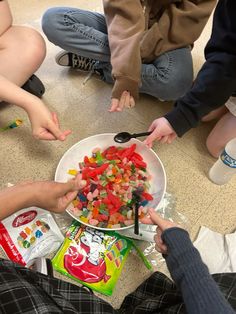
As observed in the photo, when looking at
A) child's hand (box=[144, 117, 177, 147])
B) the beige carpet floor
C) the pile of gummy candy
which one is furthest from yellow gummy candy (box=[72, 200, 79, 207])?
child's hand (box=[144, 117, 177, 147])

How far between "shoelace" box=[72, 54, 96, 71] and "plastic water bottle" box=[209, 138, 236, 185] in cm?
66

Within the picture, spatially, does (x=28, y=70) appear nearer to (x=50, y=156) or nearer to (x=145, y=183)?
(x=50, y=156)

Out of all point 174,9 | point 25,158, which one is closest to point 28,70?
point 25,158

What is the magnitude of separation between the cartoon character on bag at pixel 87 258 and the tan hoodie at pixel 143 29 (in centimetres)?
46

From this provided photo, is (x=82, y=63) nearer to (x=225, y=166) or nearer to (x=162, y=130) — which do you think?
(x=162, y=130)

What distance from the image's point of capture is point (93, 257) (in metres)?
0.83

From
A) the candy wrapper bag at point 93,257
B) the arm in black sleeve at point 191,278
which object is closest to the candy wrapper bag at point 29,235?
the candy wrapper bag at point 93,257

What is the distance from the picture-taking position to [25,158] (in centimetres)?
103

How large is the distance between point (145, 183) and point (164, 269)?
256mm

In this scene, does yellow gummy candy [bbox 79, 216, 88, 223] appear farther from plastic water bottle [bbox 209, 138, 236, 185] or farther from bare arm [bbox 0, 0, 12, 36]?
bare arm [bbox 0, 0, 12, 36]

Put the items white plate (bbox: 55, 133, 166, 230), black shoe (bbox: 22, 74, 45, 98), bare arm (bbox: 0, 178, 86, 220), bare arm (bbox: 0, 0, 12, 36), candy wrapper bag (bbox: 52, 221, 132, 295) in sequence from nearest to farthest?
1. bare arm (bbox: 0, 178, 86, 220)
2. candy wrapper bag (bbox: 52, 221, 132, 295)
3. white plate (bbox: 55, 133, 166, 230)
4. bare arm (bbox: 0, 0, 12, 36)
5. black shoe (bbox: 22, 74, 45, 98)

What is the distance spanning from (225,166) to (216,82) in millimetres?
272

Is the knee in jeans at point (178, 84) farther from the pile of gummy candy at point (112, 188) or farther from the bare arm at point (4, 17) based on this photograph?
the bare arm at point (4, 17)

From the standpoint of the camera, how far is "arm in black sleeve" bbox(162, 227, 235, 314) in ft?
1.60
